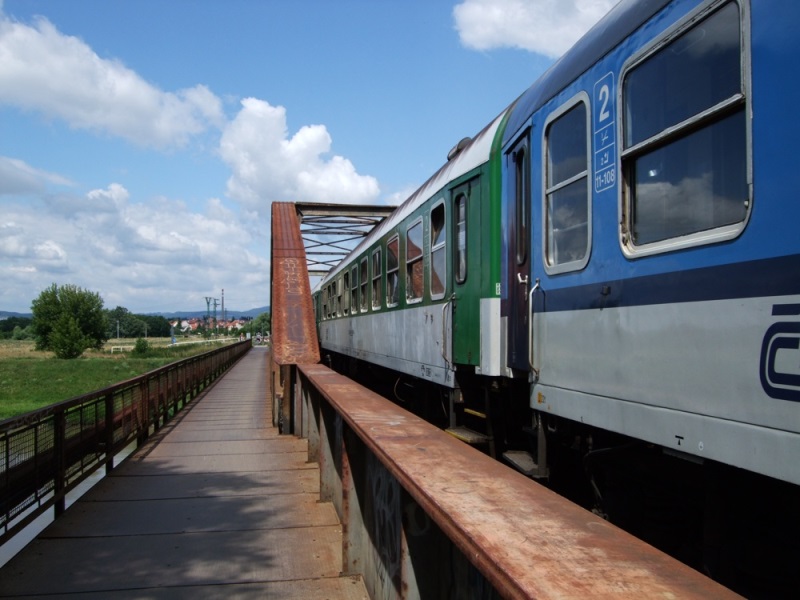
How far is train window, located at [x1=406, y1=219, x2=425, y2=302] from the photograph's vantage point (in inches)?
363

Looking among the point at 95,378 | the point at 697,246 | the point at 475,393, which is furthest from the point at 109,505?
the point at 95,378

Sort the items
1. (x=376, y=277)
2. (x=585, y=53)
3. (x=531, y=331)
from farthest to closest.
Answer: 1. (x=376, y=277)
2. (x=531, y=331)
3. (x=585, y=53)

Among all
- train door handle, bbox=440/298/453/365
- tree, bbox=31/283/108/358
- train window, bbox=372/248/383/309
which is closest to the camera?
train door handle, bbox=440/298/453/365

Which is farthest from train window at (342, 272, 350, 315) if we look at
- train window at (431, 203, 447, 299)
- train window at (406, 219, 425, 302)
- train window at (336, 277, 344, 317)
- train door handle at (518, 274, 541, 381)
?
train door handle at (518, 274, 541, 381)

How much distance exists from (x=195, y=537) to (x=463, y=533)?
449 cm

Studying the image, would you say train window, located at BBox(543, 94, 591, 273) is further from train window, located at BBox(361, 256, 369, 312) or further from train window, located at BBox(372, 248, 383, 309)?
train window, located at BBox(361, 256, 369, 312)

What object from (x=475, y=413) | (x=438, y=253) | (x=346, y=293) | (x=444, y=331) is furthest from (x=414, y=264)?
(x=346, y=293)

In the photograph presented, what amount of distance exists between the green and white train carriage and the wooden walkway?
1885mm

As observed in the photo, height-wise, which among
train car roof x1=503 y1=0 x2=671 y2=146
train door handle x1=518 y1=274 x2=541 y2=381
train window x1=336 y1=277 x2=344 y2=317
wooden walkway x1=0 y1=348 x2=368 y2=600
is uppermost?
train car roof x1=503 y1=0 x2=671 y2=146

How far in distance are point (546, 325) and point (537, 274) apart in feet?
1.39

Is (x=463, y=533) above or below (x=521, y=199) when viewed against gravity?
below

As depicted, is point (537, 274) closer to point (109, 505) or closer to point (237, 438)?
point (109, 505)

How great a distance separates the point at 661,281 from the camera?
3.55m

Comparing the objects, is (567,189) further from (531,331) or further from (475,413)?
(475,413)
